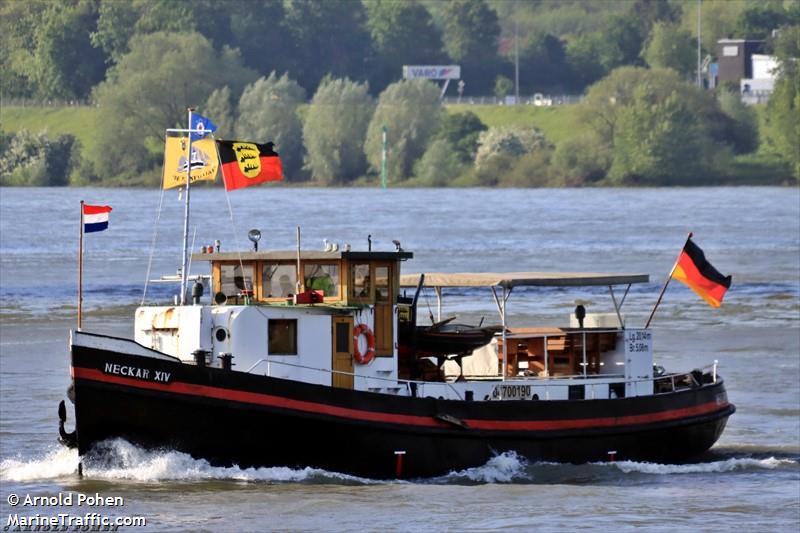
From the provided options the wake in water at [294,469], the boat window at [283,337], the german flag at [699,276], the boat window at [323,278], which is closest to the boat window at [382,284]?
the boat window at [323,278]

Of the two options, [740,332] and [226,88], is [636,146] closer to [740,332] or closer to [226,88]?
[226,88]

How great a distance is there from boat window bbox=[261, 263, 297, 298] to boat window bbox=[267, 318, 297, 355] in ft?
3.43

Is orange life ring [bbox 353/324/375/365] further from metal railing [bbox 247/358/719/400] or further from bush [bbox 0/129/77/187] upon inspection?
bush [bbox 0/129/77/187]

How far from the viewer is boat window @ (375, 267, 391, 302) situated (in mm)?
30578

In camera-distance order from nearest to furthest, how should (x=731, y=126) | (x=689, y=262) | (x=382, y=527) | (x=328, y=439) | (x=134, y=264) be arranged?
1. (x=382, y=527)
2. (x=328, y=439)
3. (x=689, y=262)
4. (x=134, y=264)
5. (x=731, y=126)

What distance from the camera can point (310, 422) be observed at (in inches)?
1145

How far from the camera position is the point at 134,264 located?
73250 mm

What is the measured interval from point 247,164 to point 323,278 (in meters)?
2.24

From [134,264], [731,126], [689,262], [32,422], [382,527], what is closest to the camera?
[382,527]

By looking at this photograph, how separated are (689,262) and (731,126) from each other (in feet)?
468

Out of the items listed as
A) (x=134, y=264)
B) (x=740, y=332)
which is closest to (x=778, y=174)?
(x=134, y=264)

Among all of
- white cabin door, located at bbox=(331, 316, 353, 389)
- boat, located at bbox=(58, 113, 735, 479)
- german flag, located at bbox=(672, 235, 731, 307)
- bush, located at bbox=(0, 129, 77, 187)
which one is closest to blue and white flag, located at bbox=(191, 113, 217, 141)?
boat, located at bbox=(58, 113, 735, 479)

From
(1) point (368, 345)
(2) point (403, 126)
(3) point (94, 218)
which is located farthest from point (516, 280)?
(2) point (403, 126)

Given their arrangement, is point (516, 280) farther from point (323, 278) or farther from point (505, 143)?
point (505, 143)
